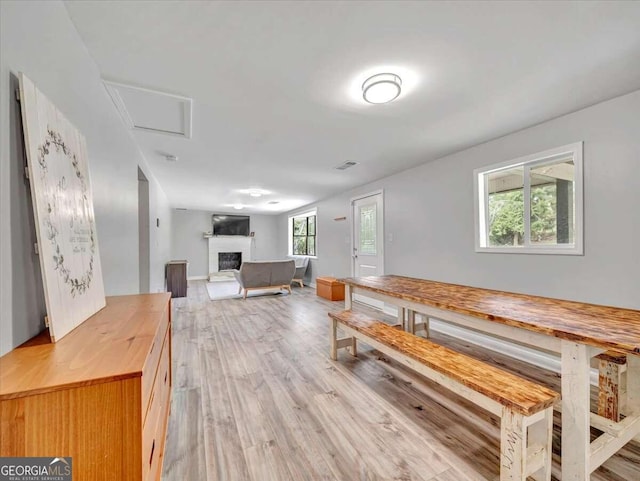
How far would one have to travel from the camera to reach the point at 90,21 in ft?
4.39

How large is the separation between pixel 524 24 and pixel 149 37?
198cm

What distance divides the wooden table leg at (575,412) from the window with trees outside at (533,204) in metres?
1.49

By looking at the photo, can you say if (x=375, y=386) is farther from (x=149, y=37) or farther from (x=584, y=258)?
(x=149, y=37)

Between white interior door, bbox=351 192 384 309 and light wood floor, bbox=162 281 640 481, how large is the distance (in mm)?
1917

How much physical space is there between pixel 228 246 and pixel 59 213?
27.3 feet

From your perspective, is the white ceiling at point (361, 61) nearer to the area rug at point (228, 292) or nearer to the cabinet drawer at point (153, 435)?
the cabinet drawer at point (153, 435)

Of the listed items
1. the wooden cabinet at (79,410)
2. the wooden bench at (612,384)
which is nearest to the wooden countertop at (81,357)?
the wooden cabinet at (79,410)

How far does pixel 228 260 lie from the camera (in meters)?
9.19

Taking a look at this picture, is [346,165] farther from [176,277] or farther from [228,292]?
[176,277]

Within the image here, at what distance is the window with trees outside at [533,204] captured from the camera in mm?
2346

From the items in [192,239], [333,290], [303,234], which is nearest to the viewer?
[333,290]

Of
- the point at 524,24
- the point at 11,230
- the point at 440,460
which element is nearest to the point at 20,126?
the point at 11,230

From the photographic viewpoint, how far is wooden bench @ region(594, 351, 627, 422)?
1589 millimetres

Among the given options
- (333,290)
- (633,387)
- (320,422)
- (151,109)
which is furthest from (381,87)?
(333,290)
